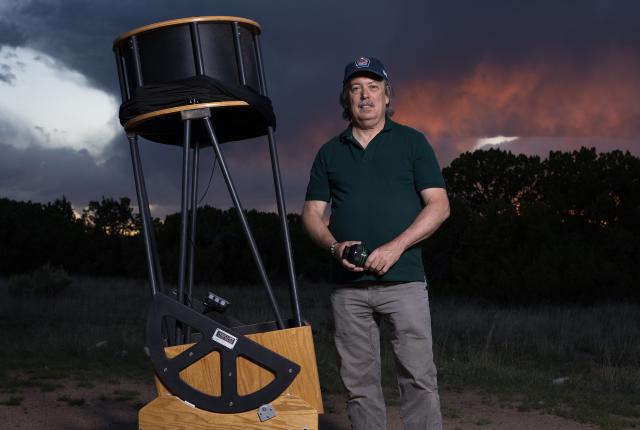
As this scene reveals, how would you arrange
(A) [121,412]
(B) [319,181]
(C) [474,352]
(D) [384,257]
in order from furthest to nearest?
(C) [474,352] → (A) [121,412] → (B) [319,181] → (D) [384,257]

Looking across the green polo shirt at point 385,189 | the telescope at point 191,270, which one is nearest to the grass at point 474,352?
the telescope at point 191,270

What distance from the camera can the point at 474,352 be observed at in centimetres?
1016

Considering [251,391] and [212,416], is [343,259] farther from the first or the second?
[212,416]

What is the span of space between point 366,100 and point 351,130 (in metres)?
0.20

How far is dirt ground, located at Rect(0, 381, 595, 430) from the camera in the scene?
21.9 feet

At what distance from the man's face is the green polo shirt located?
89mm

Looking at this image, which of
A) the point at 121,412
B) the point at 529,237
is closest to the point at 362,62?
the point at 121,412

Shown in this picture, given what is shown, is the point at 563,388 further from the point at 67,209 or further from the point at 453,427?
the point at 67,209

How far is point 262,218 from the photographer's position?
2814 cm

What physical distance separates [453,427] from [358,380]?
9.57ft

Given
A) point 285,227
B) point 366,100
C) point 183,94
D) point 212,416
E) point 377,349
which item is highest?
point 183,94

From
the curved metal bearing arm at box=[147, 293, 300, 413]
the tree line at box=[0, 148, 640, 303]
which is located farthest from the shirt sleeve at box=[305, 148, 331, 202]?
the tree line at box=[0, 148, 640, 303]

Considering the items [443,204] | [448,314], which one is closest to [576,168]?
[448,314]

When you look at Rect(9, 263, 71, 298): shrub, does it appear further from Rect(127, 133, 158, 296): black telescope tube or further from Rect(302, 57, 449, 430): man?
Rect(302, 57, 449, 430): man
